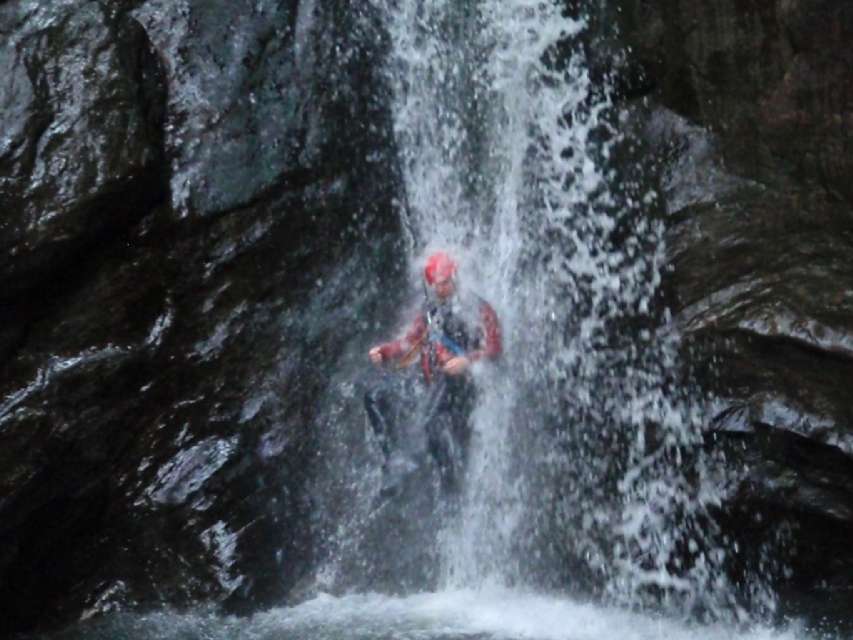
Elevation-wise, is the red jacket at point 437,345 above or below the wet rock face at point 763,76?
below

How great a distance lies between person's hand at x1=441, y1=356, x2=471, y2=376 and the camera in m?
7.91

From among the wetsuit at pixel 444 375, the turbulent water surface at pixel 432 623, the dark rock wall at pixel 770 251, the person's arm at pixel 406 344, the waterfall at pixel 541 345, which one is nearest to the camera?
the dark rock wall at pixel 770 251

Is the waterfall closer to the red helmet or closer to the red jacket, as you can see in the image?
the red jacket

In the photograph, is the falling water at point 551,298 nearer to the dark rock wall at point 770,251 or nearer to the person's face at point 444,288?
the dark rock wall at point 770,251

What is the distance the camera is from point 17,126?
7789 mm

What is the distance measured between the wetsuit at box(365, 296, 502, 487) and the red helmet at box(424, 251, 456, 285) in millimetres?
170

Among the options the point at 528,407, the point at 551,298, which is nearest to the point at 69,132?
the point at 551,298

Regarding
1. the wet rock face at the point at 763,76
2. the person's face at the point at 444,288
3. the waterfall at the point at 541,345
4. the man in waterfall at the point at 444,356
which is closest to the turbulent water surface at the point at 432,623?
the waterfall at the point at 541,345

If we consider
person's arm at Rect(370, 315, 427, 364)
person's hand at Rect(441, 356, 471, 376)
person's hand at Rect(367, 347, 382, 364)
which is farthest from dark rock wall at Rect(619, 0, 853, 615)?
person's hand at Rect(367, 347, 382, 364)

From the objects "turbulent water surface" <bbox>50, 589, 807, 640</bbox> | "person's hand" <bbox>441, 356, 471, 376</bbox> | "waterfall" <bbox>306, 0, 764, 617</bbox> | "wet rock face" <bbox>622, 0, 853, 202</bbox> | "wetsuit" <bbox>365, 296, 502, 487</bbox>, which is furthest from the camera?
"wetsuit" <bbox>365, 296, 502, 487</bbox>

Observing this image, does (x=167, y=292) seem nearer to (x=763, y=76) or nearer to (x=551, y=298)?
(x=551, y=298)

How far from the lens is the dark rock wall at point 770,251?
6988mm

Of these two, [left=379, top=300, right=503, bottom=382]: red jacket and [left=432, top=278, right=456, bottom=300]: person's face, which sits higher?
[left=432, top=278, right=456, bottom=300]: person's face

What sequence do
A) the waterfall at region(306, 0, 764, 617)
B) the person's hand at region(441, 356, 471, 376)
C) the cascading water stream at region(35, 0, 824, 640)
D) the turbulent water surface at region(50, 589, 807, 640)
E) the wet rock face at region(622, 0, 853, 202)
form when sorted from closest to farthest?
the turbulent water surface at region(50, 589, 807, 640) < the wet rock face at region(622, 0, 853, 202) < the cascading water stream at region(35, 0, 824, 640) < the waterfall at region(306, 0, 764, 617) < the person's hand at region(441, 356, 471, 376)
